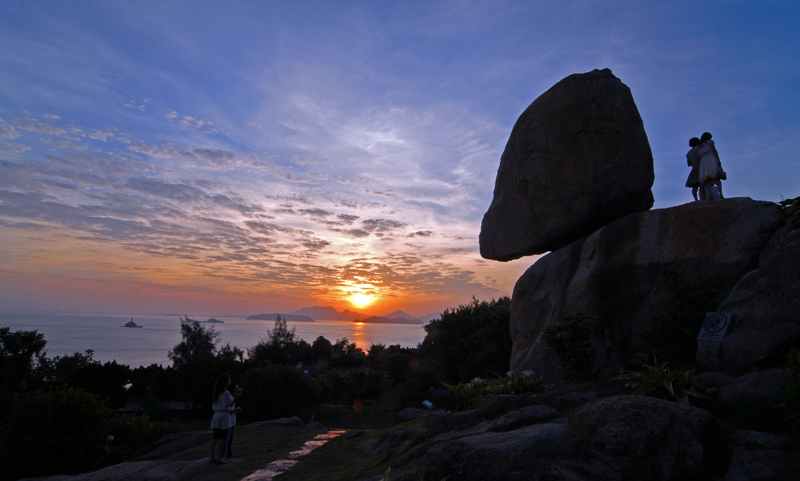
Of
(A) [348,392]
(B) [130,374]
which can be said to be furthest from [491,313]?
(B) [130,374]

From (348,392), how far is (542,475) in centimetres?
3326

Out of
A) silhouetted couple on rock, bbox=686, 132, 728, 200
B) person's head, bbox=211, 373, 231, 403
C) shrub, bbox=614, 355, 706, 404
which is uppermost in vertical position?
silhouetted couple on rock, bbox=686, 132, 728, 200

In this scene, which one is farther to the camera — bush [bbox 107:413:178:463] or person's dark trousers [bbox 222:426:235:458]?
bush [bbox 107:413:178:463]

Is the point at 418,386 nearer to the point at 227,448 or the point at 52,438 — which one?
the point at 227,448

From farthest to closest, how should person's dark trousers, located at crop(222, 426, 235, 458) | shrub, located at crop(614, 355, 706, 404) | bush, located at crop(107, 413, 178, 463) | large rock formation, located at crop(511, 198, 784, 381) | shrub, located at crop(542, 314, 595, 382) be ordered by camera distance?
bush, located at crop(107, 413, 178, 463), person's dark trousers, located at crop(222, 426, 235, 458), shrub, located at crop(542, 314, 595, 382), large rock formation, located at crop(511, 198, 784, 381), shrub, located at crop(614, 355, 706, 404)

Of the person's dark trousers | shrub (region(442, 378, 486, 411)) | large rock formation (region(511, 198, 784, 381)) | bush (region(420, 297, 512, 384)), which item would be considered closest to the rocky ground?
shrub (region(442, 378, 486, 411))

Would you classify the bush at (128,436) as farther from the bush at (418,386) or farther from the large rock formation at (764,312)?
the large rock formation at (764,312)

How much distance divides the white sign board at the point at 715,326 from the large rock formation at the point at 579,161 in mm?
6109

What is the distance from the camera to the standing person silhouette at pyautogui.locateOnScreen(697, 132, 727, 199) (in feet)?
40.4

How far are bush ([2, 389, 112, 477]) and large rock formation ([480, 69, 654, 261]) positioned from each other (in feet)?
53.8

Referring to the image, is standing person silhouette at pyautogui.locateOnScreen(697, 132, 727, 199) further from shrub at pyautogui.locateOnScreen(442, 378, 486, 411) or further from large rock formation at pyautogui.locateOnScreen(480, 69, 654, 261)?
shrub at pyautogui.locateOnScreen(442, 378, 486, 411)

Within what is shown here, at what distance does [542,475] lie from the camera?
4.82 m

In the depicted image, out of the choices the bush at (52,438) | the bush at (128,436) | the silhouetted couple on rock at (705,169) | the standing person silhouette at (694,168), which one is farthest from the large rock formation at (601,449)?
the bush at (128,436)

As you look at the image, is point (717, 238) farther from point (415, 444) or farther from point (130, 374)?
point (130, 374)
